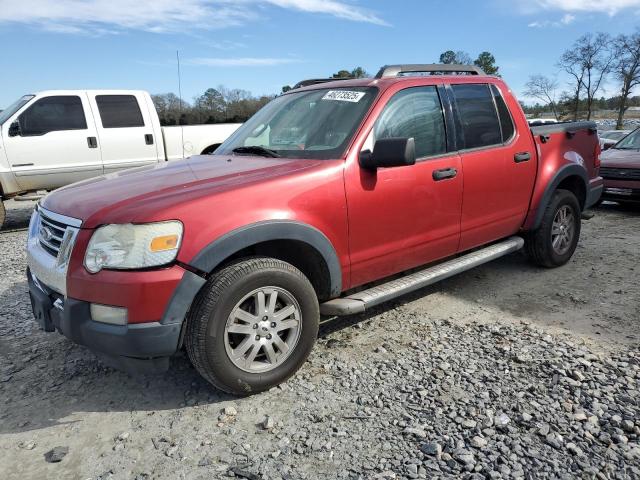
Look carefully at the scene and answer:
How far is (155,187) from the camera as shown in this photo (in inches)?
113

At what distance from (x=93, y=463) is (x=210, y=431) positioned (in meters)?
0.56

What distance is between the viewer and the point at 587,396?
8.99 feet

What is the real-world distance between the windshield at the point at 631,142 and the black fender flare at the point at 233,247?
27.0ft

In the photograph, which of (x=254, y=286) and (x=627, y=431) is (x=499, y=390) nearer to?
(x=627, y=431)

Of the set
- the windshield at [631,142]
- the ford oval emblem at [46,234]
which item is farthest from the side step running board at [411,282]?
the windshield at [631,142]

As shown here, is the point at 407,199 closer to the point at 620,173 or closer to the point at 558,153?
the point at 558,153

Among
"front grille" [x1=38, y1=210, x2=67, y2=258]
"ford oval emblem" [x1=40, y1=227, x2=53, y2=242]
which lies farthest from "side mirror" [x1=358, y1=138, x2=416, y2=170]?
"ford oval emblem" [x1=40, y1=227, x2=53, y2=242]

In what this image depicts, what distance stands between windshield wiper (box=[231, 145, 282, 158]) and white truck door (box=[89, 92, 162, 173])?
18.3 feet

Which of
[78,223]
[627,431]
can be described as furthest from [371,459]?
[78,223]

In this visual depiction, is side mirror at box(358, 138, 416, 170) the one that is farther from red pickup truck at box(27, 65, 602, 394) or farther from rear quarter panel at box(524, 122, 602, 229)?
rear quarter panel at box(524, 122, 602, 229)

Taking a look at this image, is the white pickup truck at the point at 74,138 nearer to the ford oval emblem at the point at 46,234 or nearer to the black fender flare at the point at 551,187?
the ford oval emblem at the point at 46,234

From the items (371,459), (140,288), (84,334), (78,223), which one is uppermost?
(78,223)

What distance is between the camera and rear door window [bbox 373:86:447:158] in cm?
340

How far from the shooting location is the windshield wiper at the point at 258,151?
3.47 meters
